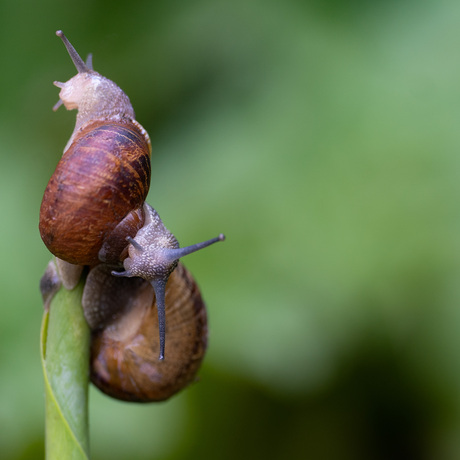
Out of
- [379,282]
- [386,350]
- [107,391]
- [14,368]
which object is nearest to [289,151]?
[379,282]

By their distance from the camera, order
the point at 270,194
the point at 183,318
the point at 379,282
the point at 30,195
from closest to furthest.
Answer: the point at 183,318 → the point at 379,282 → the point at 270,194 → the point at 30,195

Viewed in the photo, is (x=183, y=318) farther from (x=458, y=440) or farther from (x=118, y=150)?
(x=458, y=440)

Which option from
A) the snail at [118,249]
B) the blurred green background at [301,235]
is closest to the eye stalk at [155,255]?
the snail at [118,249]

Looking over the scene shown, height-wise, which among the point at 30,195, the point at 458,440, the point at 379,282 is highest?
the point at 30,195

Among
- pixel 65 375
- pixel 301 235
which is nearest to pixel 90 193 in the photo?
pixel 65 375

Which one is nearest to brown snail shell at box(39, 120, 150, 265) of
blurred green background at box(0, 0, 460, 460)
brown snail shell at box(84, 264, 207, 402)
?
brown snail shell at box(84, 264, 207, 402)
